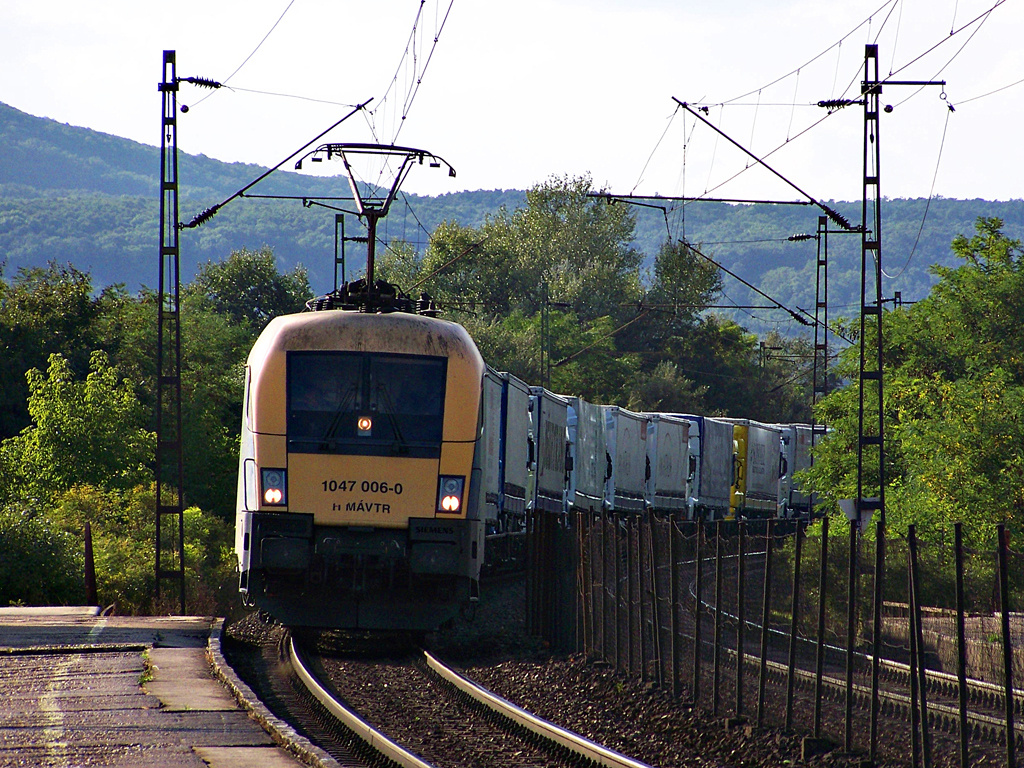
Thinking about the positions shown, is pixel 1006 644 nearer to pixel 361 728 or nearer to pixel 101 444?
pixel 361 728

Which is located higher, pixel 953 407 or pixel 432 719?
pixel 953 407

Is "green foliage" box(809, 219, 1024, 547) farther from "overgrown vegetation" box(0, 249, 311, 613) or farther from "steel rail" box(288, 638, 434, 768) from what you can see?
"steel rail" box(288, 638, 434, 768)

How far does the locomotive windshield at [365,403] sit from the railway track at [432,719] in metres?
2.25

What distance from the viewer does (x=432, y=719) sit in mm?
10336

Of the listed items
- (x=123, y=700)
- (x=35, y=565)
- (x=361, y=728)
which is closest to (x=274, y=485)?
(x=123, y=700)

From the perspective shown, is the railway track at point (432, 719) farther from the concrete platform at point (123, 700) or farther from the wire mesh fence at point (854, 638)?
the wire mesh fence at point (854, 638)

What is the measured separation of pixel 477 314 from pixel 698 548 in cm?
6147

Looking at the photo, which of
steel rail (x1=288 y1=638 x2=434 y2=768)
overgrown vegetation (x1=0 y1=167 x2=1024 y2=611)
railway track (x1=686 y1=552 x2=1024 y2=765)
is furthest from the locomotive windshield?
overgrown vegetation (x1=0 y1=167 x2=1024 y2=611)

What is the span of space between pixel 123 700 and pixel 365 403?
4.03 meters

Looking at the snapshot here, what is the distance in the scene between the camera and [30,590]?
66.8 ft

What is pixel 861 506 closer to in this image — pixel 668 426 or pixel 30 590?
pixel 668 426

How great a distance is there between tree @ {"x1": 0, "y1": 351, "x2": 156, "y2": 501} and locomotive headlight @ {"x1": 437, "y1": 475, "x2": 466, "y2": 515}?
68.1 feet

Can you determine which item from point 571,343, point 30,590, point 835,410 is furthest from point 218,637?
point 571,343

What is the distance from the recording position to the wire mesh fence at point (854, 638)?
8.14m
